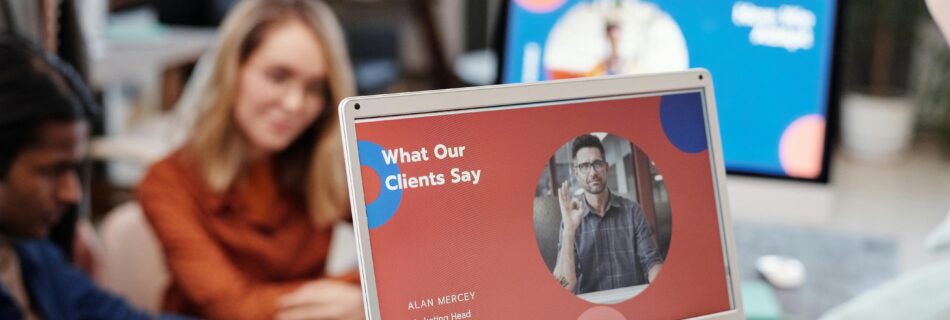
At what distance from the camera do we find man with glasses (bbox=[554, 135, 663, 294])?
2.56ft

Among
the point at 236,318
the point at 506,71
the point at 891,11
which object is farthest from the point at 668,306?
the point at 891,11

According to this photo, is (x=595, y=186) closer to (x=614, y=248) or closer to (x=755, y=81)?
(x=614, y=248)

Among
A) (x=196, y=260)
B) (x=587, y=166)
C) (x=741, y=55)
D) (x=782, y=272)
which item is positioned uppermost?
(x=741, y=55)

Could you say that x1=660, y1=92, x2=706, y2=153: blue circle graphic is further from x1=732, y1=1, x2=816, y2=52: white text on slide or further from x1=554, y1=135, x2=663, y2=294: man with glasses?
x1=732, y1=1, x2=816, y2=52: white text on slide

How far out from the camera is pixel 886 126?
12.4 ft

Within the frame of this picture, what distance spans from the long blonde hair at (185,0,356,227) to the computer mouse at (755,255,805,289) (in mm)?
705

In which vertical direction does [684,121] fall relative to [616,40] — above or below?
below

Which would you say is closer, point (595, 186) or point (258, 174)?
point (595, 186)

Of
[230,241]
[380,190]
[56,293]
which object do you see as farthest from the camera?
[230,241]

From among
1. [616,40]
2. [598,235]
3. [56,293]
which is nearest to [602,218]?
[598,235]

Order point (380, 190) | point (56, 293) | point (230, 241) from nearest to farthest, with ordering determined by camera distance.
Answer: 1. point (380, 190)
2. point (56, 293)
3. point (230, 241)

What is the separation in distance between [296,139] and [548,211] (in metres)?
0.84

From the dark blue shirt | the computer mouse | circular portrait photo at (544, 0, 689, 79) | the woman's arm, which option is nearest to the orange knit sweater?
the woman's arm

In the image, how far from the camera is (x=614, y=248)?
0.79 meters
